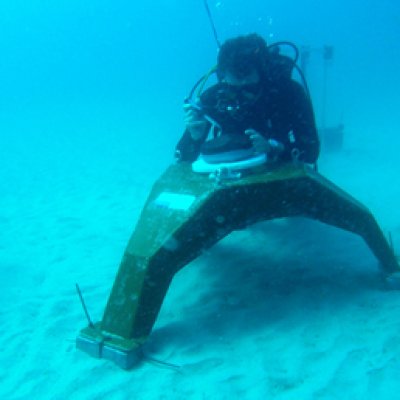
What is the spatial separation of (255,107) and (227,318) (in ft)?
6.93

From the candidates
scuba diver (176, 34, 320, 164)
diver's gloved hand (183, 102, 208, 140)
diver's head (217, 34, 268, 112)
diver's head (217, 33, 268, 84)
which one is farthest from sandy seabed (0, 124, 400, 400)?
diver's head (217, 33, 268, 84)

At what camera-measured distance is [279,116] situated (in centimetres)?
426

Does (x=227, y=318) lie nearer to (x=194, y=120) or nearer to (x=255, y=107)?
(x=194, y=120)

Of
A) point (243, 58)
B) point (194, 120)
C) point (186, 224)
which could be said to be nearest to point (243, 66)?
point (243, 58)

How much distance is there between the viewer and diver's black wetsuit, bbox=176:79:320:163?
13.6 ft

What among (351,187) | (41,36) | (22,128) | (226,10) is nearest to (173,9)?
(226,10)

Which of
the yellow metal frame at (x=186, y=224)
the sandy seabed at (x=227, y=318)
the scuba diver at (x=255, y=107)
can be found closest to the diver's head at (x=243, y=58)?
the scuba diver at (x=255, y=107)

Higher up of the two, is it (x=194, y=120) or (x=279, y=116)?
(x=194, y=120)

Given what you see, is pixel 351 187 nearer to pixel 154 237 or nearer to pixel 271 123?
pixel 271 123

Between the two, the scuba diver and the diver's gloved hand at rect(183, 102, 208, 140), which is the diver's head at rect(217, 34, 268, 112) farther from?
the diver's gloved hand at rect(183, 102, 208, 140)

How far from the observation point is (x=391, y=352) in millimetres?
2963

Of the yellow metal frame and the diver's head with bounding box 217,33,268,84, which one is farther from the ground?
the diver's head with bounding box 217,33,268,84

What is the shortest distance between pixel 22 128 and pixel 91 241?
24.3 metres

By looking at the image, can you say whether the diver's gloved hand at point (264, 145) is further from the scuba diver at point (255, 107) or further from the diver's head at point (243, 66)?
the diver's head at point (243, 66)
